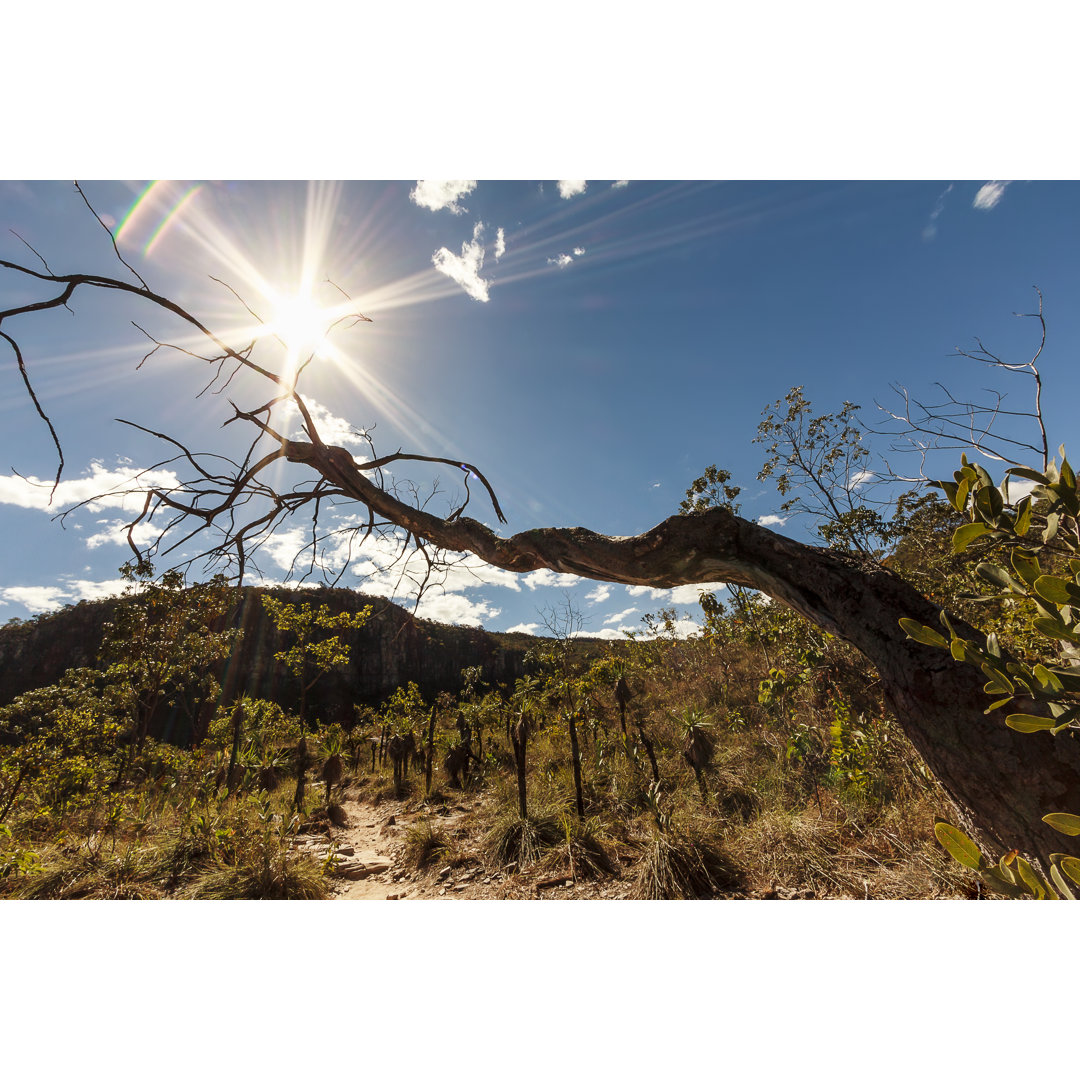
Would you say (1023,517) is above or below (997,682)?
above

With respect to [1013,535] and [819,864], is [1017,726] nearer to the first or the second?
[1013,535]

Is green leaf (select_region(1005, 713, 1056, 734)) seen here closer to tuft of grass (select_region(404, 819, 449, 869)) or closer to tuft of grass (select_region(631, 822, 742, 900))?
tuft of grass (select_region(631, 822, 742, 900))

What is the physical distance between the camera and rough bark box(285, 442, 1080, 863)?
134 cm

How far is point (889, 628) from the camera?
167 centimetres

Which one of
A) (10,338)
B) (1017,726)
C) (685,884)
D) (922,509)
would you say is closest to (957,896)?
(685,884)

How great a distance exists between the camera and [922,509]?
5.66 meters

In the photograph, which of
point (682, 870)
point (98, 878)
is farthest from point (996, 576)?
point (98, 878)

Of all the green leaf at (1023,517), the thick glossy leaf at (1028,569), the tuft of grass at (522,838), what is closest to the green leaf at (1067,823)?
the thick glossy leaf at (1028,569)

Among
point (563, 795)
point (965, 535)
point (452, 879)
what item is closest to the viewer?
point (965, 535)

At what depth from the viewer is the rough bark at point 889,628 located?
1340 mm

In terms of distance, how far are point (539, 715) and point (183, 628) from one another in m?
7.52

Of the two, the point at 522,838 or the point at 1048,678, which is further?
the point at 522,838

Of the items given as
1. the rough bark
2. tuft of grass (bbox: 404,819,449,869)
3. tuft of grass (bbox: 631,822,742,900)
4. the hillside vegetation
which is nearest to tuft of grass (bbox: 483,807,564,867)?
the hillside vegetation

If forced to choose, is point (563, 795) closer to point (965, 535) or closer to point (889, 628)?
point (889, 628)
